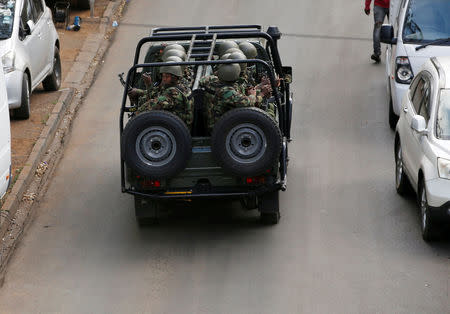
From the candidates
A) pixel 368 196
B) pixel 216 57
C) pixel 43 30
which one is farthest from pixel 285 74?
pixel 43 30

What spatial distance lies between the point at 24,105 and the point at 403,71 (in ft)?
19.1

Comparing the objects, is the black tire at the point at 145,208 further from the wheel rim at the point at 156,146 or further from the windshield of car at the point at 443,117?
the windshield of car at the point at 443,117

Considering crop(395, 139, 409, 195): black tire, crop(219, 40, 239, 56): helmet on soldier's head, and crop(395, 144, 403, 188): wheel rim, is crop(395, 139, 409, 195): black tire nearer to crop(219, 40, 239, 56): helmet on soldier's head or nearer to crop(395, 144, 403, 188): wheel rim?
crop(395, 144, 403, 188): wheel rim

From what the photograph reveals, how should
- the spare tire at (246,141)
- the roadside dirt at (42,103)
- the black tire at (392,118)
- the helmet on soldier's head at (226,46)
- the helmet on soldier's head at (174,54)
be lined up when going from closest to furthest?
1. the spare tire at (246,141)
2. the helmet on soldier's head at (174,54)
3. the helmet on soldier's head at (226,46)
4. the roadside dirt at (42,103)
5. the black tire at (392,118)

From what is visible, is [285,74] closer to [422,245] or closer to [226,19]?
[422,245]

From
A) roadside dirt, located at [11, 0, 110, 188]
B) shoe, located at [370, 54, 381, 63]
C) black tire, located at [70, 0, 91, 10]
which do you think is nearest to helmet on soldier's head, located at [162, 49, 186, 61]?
roadside dirt, located at [11, 0, 110, 188]

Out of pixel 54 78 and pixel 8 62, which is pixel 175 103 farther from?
pixel 54 78

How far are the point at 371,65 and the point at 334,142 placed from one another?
13.9ft

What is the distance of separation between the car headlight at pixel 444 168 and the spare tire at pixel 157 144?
262 cm

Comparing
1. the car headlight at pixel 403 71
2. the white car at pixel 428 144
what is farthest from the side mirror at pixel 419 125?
the car headlight at pixel 403 71

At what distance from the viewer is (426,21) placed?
14.6 metres

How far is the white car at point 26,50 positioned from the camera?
14828 mm

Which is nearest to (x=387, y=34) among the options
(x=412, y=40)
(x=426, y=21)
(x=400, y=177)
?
(x=412, y=40)

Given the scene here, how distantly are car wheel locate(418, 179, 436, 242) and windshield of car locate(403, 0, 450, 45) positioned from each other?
14.1ft
